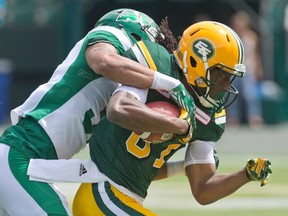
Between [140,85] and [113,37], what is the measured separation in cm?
39

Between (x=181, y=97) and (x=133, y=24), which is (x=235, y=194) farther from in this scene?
(x=181, y=97)

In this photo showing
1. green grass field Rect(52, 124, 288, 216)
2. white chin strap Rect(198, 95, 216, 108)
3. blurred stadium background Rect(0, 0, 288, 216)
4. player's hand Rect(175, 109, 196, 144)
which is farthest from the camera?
blurred stadium background Rect(0, 0, 288, 216)

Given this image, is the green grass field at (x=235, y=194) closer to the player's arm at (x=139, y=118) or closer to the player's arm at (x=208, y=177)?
the player's arm at (x=208, y=177)

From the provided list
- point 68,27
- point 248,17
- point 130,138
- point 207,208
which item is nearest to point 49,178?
point 130,138

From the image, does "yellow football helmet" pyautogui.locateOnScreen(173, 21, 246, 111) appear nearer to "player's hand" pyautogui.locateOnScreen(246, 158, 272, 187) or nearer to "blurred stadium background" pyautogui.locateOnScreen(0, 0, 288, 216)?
"player's hand" pyautogui.locateOnScreen(246, 158, 272, 187)

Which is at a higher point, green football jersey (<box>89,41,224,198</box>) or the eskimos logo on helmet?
the eskimos logo on helmet

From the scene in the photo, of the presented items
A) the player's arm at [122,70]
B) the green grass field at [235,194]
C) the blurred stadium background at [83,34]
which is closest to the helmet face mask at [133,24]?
the player's arm at [122,70]

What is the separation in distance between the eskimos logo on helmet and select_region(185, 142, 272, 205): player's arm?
0.57 metres

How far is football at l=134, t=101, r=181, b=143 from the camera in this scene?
186 inches

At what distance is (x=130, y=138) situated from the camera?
16.1 feet

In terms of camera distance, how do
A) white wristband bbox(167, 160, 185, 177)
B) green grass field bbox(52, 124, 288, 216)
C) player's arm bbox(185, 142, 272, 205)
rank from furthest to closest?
green grass field bbox(52, 124, 288, 216), white wristband bbox(167, 160, 185, 177), player's arm bbox(185, 142, 272, 205)

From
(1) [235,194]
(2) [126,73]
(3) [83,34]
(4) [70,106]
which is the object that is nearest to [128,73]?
(2) [126,73]

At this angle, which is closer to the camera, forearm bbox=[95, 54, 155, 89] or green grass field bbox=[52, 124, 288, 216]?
forearm bbox=[95, 54, 155, 89]

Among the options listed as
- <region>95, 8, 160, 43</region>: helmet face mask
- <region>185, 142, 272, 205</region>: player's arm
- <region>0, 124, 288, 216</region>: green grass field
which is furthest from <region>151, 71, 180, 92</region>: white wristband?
<region>0, 124, 288, 216</region>: green grass field
